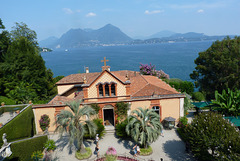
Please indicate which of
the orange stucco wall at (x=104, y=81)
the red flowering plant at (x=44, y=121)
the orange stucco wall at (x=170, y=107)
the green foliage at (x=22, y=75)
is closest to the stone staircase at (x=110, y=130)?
the orange stucco wall at (x=104, y=81)

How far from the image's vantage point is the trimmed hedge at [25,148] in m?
15.0

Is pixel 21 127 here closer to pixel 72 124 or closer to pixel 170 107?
pixel 72 124

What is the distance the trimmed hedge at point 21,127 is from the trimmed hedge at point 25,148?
1606 mm

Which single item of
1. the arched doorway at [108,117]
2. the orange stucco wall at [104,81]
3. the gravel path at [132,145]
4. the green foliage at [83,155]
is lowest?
the gravel path at [132,145]

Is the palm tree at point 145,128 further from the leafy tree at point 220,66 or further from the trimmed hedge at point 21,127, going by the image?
the leafy tree at point 220,66

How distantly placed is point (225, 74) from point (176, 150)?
22.0 m

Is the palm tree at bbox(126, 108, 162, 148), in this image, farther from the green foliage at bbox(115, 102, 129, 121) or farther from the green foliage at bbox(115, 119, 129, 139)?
the green foliage at bbox(115, 102, 129, 121)

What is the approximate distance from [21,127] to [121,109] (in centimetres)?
1192

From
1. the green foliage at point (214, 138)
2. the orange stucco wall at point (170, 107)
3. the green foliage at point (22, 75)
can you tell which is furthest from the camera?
the green foliage at point (22, 75)

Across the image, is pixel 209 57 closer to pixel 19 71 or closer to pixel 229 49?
pixel 229 49

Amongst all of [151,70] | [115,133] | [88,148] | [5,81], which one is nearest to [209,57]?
[151,70]

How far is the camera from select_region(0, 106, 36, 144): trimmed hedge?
16952mm

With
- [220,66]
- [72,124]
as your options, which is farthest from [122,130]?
[220,66]

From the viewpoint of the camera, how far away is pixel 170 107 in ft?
76.0
